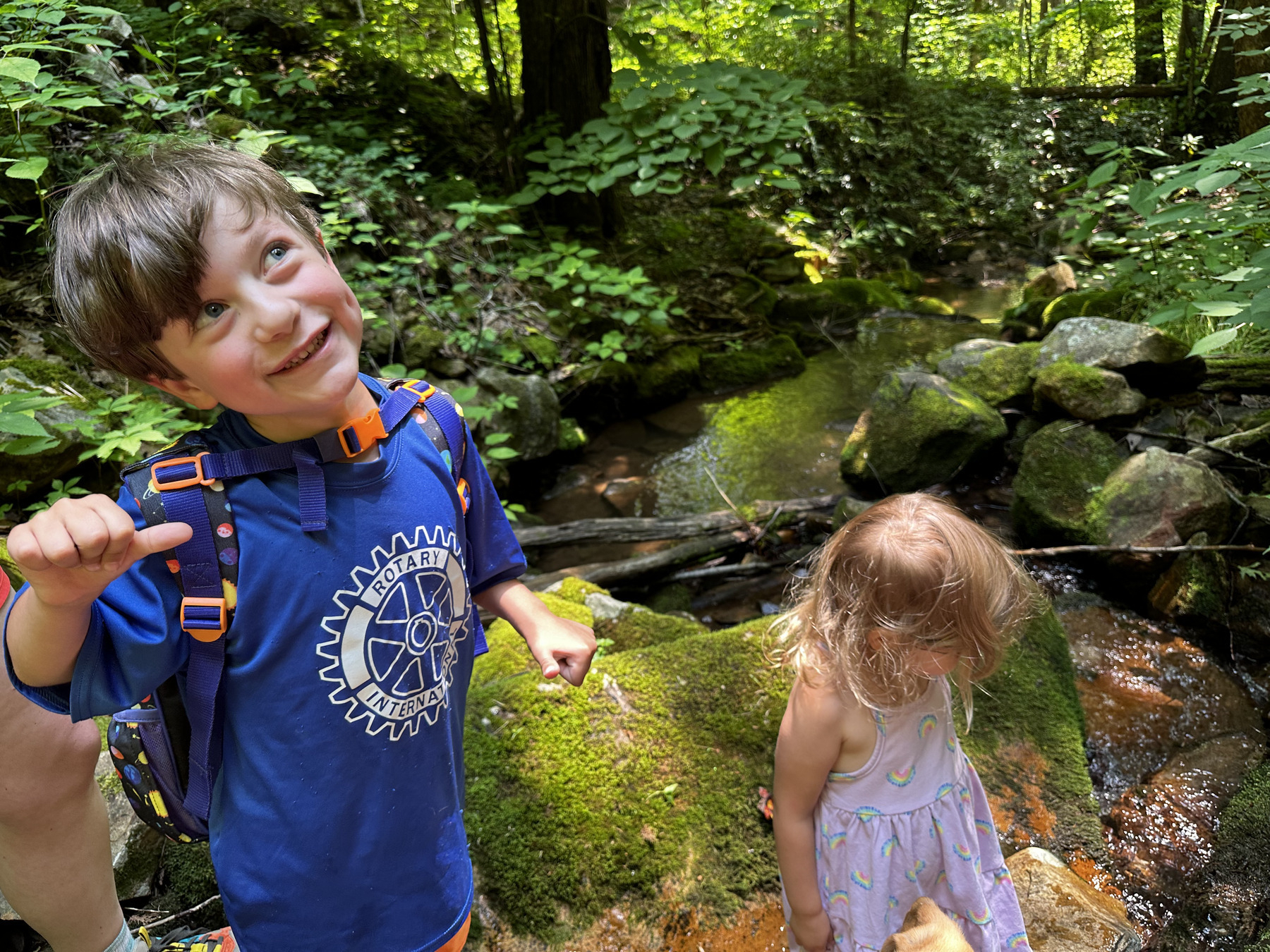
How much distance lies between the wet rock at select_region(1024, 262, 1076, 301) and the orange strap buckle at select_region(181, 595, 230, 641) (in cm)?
767

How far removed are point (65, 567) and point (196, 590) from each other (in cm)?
19

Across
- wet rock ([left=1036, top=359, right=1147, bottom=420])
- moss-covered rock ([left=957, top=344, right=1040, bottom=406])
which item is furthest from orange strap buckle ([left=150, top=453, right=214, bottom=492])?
moss-covered rock ([left=957, top=344, right=1040, bottom=406])

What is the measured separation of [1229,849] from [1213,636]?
126 cm

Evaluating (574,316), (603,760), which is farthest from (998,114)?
(603,760)

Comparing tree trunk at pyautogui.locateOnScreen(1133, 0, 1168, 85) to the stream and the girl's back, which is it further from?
the girl's back

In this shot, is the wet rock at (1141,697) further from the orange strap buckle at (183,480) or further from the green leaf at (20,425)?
the green leaf at (20,425)

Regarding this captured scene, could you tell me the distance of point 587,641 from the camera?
1.38 meters


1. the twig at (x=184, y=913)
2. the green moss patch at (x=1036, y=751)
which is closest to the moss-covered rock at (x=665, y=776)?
the green moss patch at (x=1036, y=751)

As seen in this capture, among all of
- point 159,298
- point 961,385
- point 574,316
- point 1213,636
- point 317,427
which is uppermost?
point 159,298

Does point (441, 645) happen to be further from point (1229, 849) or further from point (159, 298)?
point (1229, 849)

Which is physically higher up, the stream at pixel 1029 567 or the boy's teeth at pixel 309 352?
the boy's teeth at pixel 309 352

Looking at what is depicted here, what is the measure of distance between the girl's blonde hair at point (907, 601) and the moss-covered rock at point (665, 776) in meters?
0.74

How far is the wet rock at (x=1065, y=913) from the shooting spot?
1746 millimetres

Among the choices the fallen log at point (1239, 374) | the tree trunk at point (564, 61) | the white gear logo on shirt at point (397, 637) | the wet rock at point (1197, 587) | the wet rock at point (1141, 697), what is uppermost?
the tree trunk at point (564, 61)
